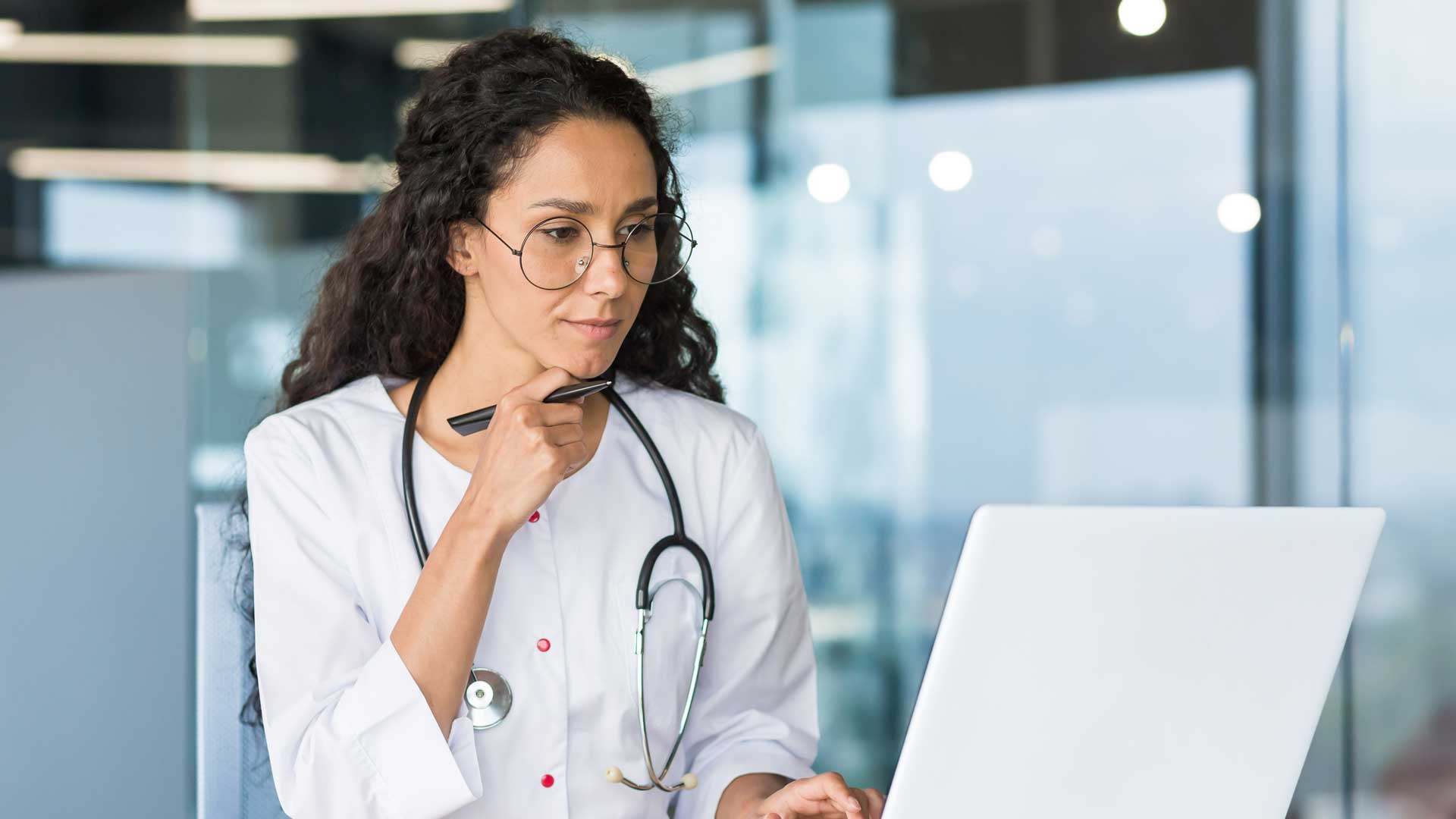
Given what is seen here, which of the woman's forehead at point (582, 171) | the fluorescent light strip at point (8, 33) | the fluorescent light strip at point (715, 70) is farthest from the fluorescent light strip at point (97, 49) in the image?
the woman's forehead at point (582, 171)

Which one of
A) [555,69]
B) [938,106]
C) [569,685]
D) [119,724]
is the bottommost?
[119,724]

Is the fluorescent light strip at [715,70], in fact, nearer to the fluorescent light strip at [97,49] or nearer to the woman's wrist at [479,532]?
the woman's wrist at [479,532]

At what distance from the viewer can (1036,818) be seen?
81cm

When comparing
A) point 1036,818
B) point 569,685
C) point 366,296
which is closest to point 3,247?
point 366,296

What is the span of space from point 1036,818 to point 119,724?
5.78 feet

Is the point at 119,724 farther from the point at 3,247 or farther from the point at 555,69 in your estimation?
the point at 3,247

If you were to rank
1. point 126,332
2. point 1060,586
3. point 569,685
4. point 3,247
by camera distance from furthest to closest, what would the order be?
1. point 3,247
2. point 126,332
3. point 569,685
4. point 1060,586

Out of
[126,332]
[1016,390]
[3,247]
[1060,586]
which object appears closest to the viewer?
[1060,586]

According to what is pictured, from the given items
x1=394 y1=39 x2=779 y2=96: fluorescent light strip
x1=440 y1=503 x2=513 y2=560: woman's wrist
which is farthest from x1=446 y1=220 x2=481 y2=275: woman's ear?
x1=394 y1=39 x2=779 y2=96: fluorescent light strip

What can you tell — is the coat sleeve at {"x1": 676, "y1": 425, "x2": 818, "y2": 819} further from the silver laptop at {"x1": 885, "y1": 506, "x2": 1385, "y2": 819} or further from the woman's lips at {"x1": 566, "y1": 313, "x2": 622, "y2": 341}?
the silver laptop at {"x1": 885, "y1": 506, "x2": 1385, "y2": 819}

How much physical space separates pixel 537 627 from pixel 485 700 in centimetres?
10

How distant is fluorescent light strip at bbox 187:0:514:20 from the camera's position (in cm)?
348

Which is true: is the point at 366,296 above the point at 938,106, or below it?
below

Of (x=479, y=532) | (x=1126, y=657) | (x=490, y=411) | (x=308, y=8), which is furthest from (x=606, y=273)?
(x=308, y=8)
